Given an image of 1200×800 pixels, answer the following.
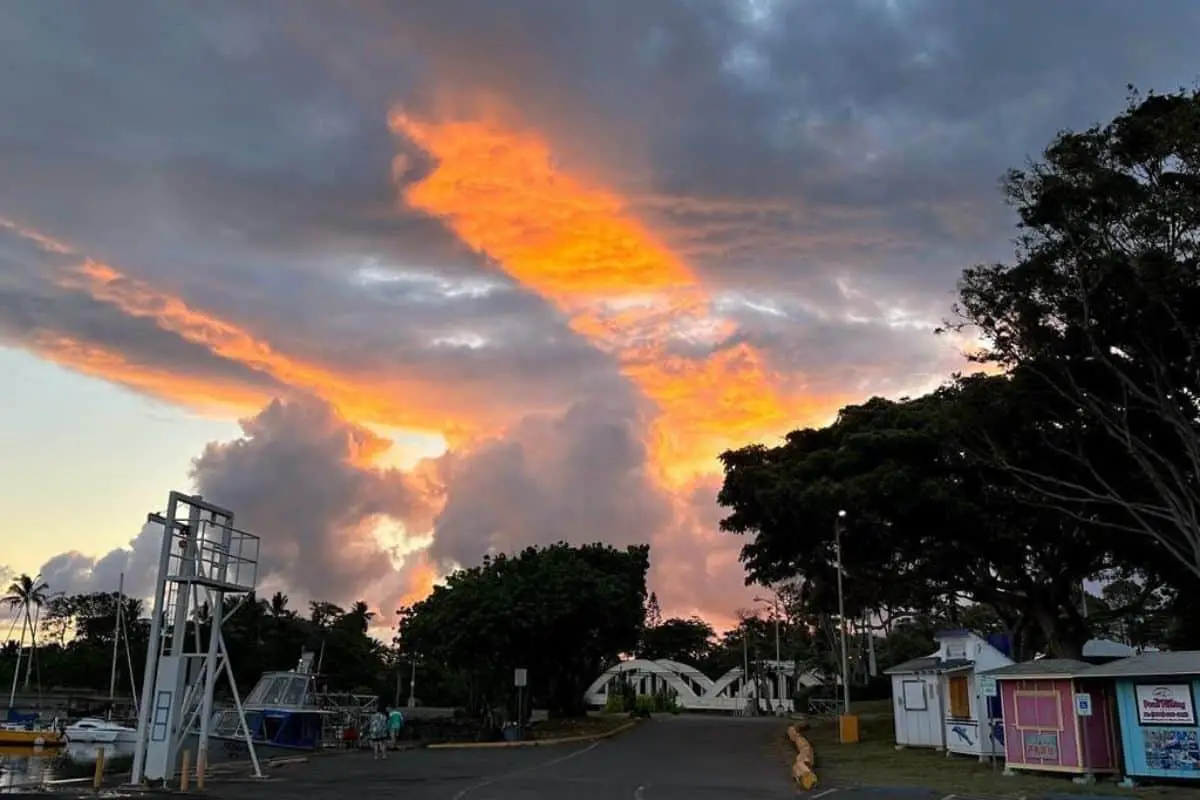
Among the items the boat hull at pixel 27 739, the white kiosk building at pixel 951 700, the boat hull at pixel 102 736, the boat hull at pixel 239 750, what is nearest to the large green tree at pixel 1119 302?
the white kiosk building at pixel 951 700

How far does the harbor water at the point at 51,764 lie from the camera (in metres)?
23.9

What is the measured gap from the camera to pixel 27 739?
140 ft

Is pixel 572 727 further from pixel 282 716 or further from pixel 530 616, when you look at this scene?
pixel 282 716

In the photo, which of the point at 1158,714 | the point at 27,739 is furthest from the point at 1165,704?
the point at 27,739

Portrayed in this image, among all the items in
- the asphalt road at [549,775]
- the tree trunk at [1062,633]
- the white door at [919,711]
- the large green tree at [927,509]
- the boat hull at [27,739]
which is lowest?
the boat hull at [27,739]

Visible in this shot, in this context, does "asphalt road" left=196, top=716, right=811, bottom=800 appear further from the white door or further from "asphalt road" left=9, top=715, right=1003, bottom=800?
the white door

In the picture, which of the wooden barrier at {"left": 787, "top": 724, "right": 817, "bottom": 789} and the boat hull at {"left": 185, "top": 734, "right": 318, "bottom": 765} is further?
the boat hull at {"left": 185, "top": 734, "right": 318, "bottom": 765}

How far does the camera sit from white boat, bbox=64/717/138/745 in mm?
42094

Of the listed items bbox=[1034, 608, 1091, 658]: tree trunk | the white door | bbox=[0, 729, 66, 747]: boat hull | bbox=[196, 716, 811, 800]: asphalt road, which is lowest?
bbox=[0, 729, 66, 747]: boat hull

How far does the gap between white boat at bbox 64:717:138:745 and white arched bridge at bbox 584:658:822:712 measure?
43853 millimetres

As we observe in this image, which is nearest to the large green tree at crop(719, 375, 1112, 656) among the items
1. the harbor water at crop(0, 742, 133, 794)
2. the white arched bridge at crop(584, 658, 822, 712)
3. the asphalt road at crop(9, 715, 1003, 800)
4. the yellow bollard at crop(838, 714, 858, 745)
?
the yellow bollard at crop(838, 714, 858, 745)

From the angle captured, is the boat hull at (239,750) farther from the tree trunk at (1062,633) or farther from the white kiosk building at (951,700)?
A: the tree trunk at (1062,633)

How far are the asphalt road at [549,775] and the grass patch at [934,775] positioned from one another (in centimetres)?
156

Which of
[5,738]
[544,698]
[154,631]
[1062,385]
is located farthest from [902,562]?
[5,738]
